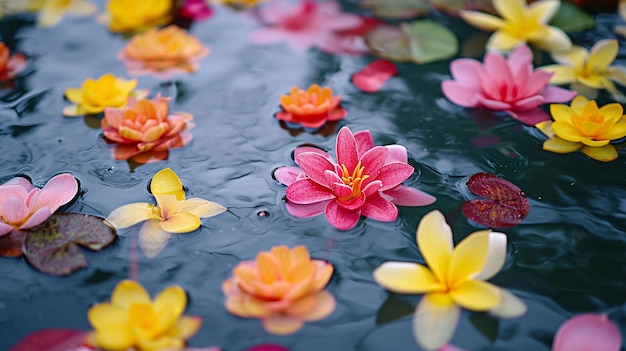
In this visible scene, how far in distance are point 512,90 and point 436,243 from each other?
1.82ft

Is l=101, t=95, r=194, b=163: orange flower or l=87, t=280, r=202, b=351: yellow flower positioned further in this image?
l=101, t=95, r=194, b=163: orange flower

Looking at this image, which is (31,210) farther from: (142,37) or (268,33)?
(268,33)

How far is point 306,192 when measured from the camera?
117 centimetres

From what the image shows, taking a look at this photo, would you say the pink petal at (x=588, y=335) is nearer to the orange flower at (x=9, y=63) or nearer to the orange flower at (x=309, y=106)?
the orange flower at (x=309, y=106)

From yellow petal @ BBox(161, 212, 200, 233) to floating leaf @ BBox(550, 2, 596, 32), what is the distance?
126 cm

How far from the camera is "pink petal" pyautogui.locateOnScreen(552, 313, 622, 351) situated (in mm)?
950

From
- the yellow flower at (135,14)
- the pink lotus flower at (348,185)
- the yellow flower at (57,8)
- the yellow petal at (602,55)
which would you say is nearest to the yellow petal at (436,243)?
the pink lotus flower at (348,185)

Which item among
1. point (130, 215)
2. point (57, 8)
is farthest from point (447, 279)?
point (57, 8)

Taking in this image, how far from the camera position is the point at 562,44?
5.34 feet

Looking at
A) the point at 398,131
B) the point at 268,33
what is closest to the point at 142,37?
the point at 268,33

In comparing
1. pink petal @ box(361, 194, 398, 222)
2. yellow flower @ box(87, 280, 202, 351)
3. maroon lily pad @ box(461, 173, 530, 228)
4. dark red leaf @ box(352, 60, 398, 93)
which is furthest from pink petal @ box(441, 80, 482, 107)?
yellow flower @ box(87, 280, 202, 351)

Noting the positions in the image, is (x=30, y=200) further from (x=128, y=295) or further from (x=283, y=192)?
(x=283, y=192)

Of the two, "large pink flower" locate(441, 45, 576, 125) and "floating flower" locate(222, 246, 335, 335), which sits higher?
"large pink flower" locate(441, 45, 576, 125)

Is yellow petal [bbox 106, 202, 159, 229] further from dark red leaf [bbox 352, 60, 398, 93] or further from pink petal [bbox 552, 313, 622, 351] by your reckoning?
pink petal [bbox 552, 313, 622, 351]
